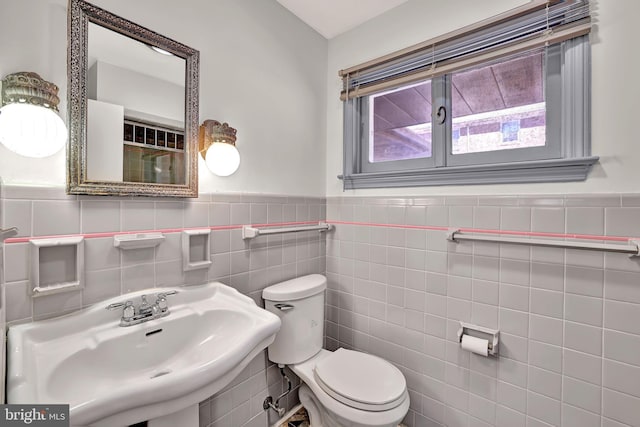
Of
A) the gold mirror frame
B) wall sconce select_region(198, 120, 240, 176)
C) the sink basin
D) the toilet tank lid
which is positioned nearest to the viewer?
the sink basin

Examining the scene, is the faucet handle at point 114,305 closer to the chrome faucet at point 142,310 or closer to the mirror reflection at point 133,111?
the chrome faucet at point 142,310

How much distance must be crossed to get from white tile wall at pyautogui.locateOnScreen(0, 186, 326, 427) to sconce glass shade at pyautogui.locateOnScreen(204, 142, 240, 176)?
0.43ft

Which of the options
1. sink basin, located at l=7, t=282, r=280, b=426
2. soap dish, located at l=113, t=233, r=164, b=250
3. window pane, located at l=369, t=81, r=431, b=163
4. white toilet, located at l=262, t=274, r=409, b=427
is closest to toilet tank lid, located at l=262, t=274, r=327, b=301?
white toilet, located at l=262, t=274, r=409, b=427

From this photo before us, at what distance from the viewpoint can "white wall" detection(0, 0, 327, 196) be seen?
860 millimetres

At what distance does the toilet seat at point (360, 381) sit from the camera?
1.20 meters

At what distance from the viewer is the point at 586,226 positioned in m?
1.15

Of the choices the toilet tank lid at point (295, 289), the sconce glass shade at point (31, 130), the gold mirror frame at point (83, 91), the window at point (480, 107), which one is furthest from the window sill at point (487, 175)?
the sconce glass shade at point (31, 130)

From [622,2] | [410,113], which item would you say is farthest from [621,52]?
[410,113]

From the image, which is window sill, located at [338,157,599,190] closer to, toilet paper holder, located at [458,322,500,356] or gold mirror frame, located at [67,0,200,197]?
toilet paper holder, located at [458,322,500,356]

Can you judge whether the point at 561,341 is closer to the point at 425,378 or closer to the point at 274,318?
the point at 425,378

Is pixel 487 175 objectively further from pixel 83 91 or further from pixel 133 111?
pixel 83 91

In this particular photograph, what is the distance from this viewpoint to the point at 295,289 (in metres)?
1.50

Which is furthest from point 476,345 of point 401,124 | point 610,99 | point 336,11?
point 336,11

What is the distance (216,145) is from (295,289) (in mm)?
827
